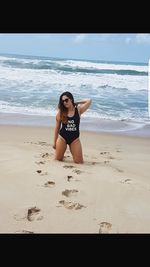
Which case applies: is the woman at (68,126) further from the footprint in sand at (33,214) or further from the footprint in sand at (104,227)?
the footprint in sand at (104,227)

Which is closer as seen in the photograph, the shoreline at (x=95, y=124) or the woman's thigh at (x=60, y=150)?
the woman's thigh at (x=60, y=150)

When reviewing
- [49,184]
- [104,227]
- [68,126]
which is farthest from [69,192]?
[68,126]

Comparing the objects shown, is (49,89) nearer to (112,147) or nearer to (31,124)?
(31,124)

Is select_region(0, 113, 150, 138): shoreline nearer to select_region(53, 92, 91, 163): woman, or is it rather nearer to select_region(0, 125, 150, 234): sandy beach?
select_region(0, 125, 150, 234): sandy beach

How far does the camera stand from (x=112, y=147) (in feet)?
23.9

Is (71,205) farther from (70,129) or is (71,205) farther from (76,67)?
(76,67)

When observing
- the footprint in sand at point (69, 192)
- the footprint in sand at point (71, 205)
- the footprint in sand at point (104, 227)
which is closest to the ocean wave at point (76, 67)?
the footprint in sand at point (69, 192)

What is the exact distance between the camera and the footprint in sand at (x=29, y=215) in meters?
3.29

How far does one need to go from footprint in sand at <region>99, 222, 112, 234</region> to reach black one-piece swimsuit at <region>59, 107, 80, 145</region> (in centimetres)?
241

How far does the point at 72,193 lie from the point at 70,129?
5.68 feet

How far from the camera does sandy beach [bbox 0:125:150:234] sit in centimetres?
324

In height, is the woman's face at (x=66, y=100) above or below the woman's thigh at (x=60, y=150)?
above

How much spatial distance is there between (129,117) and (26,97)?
3808 mm

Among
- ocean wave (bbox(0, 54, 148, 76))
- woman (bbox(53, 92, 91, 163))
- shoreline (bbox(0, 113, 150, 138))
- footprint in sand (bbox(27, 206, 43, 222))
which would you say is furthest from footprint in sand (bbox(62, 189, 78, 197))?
ocean wave (bbox(0, 54, 148, 76))
